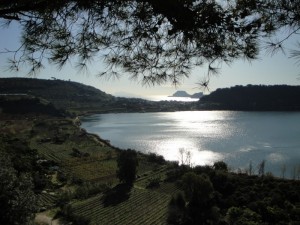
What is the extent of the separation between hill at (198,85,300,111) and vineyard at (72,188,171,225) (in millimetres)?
106054

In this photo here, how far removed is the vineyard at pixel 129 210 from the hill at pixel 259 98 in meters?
106

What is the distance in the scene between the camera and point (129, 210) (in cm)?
2823

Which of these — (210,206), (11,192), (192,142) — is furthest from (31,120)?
(11,192)

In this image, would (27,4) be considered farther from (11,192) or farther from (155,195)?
(155,195)

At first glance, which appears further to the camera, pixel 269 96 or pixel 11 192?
pixel 269 96

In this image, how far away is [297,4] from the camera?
4324 millimetres

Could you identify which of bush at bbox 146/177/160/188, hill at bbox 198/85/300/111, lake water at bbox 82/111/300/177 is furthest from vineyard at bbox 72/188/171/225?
hill at bbox 198/85/300/111

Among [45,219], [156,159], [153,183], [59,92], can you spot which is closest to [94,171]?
[153,183]

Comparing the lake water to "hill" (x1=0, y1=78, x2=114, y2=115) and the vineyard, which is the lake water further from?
"hill" (x1=0, y1=78, x2=114, y2=115)

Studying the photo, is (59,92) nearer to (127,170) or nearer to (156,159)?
(156,159)

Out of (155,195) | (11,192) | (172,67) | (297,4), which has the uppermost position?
(297,4)

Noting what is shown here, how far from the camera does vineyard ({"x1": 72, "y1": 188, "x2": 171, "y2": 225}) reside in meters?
26.0

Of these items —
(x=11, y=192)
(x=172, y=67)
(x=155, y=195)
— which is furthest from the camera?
(x=155, y=195)

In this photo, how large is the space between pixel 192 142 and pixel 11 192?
57.1 meters
